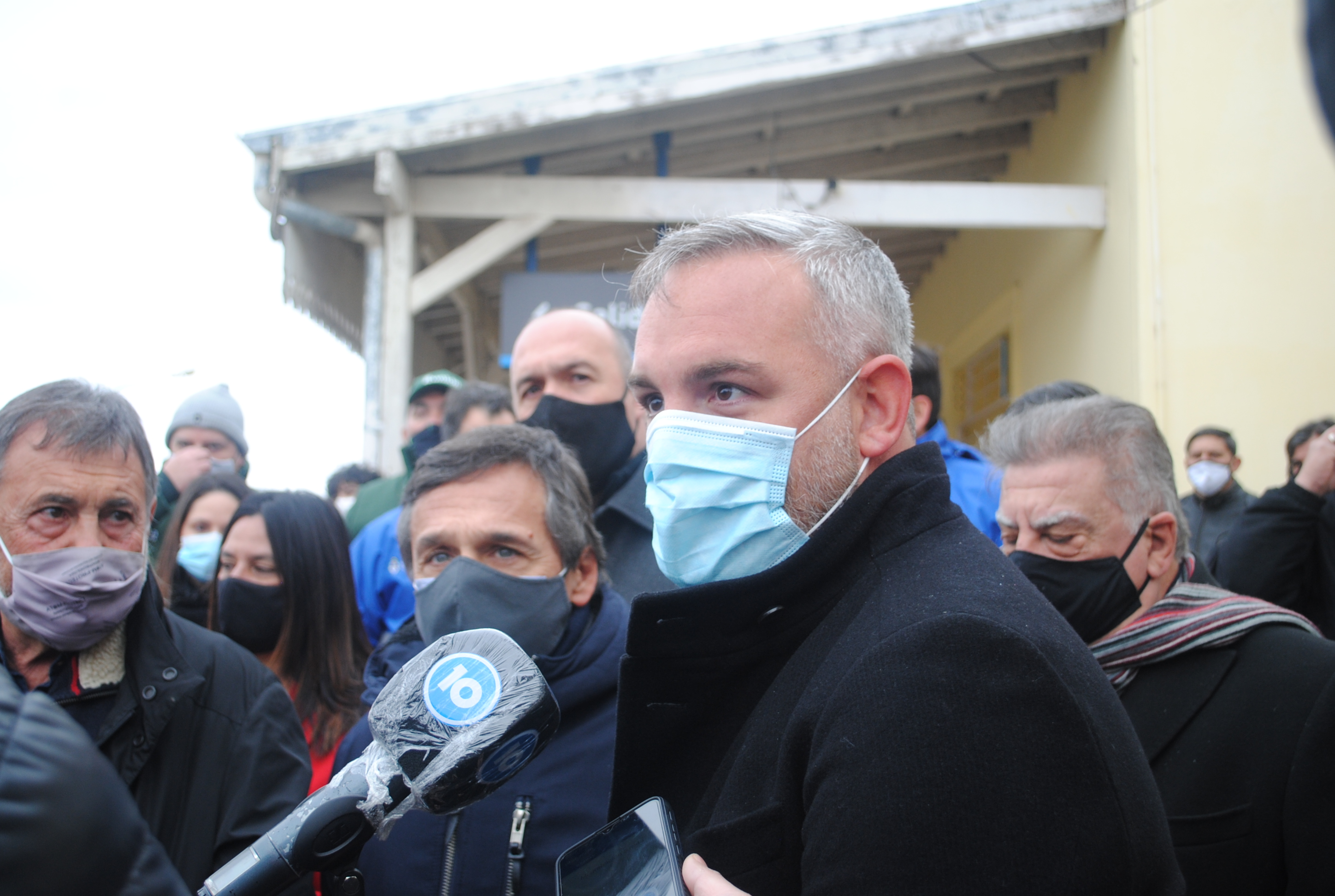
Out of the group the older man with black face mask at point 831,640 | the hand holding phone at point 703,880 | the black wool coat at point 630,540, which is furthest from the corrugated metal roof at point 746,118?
the hand holding phone at point 703,880

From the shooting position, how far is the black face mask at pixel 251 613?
3156 mm

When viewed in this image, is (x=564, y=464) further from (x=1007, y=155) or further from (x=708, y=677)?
(x=1007, y=155)

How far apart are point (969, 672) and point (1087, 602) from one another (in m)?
1.42

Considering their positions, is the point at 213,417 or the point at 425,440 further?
the point at 425,440

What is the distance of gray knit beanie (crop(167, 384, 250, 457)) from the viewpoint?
442 centimetres

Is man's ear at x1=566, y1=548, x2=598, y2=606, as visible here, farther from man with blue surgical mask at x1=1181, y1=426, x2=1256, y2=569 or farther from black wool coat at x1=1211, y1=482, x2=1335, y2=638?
man with blue surgical mask at x1=1181, y1=426, x2=1256, y2=569

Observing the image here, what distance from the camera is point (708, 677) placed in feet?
4.50

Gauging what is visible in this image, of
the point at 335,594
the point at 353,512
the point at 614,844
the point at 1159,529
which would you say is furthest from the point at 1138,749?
the point at 353,512

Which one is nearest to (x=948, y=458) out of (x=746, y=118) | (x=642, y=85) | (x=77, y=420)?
(x=77, y=420)

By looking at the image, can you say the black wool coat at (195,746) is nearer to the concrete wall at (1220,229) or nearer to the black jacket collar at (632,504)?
the black jacket collar at (632,504)

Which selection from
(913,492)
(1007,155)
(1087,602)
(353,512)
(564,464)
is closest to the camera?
(913,492)

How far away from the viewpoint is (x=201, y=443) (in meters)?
4.41

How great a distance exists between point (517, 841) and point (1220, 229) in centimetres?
681

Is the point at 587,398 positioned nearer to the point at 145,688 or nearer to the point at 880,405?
the point at 145,688
